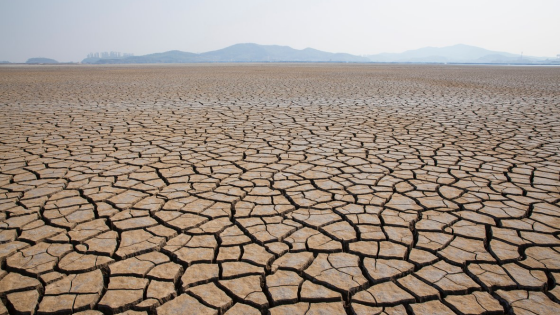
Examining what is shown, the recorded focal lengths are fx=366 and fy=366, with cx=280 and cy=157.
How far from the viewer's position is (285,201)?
260 cm

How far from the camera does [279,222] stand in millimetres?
2270

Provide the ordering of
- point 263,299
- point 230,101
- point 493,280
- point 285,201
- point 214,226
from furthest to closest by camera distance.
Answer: point 230,101 < point 285,201 < point 214,226 < point 493,280 < point 263,299

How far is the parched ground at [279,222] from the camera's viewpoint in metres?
1.59

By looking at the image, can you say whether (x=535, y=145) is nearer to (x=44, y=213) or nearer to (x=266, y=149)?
(x=266, y=149)

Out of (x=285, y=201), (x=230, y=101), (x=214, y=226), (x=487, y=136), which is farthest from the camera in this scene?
(x=230, y=101)

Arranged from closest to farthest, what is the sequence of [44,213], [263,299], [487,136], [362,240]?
[263,299] → [362,240] → [44,213] → [487,136]

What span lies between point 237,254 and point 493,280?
4.02 feet

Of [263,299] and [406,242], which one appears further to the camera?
[406,242]

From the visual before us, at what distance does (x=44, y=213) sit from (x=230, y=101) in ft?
20.2

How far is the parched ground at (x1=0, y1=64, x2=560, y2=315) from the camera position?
5.22 ft

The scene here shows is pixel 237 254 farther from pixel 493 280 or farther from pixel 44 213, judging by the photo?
pixel 44 213

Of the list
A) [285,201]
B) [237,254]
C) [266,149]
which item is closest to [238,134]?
[266,149]

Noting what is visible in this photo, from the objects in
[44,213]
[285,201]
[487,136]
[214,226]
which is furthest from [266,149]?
[487,136]

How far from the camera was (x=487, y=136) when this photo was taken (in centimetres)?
→ 470
